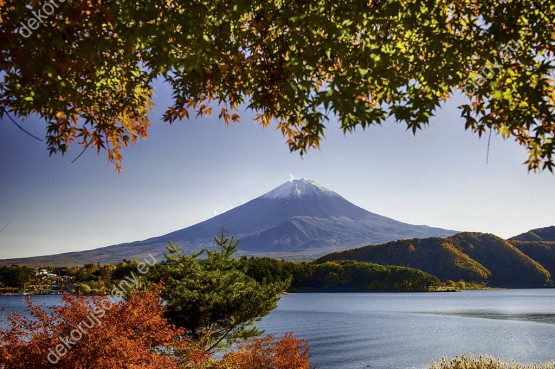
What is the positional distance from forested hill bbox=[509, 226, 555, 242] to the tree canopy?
196m

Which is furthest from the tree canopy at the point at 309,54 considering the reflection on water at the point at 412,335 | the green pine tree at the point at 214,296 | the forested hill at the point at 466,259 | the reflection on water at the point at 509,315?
the forested hill at the point at 466,259

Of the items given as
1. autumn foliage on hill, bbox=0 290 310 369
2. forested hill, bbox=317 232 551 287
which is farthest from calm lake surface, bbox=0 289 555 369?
forested hill, bbox=317 232 551 287

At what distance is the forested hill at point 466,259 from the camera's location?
124m

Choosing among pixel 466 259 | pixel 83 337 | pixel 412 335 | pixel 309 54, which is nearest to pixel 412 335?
pixel 412 335

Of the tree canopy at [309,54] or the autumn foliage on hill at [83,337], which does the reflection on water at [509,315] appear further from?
the tree canopy at [309,54]

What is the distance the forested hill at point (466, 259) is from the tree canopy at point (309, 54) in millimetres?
124185

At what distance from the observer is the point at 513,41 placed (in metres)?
4.46

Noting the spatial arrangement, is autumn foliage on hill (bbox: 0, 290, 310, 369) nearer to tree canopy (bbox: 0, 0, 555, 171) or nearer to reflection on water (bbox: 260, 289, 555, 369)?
tree canopy (bbox: 0, 0, 555, 171)

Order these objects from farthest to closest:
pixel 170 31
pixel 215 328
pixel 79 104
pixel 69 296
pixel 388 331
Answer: pixel 388 331
pixel 215 328
pixel 69 296
pixel 79 104
pixel 170 31

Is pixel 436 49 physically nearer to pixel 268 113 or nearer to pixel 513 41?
pixel 513 41

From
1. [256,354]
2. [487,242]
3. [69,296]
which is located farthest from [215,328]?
[487,242]

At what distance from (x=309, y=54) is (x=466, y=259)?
5246 inches

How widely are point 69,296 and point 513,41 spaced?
795 centimetres

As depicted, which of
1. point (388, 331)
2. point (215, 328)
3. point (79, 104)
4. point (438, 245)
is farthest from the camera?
point (438, 245)
